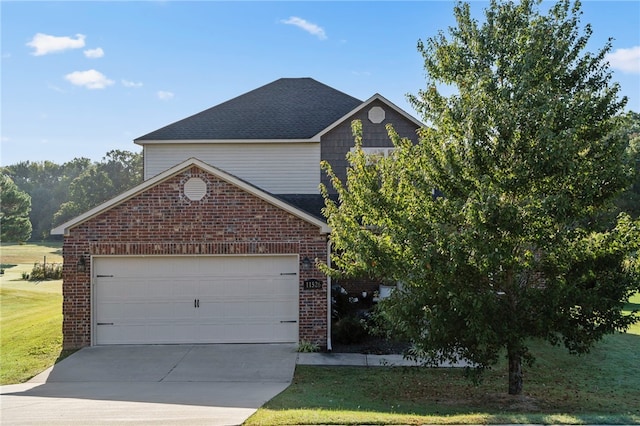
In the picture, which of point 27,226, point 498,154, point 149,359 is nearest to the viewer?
point 498,154

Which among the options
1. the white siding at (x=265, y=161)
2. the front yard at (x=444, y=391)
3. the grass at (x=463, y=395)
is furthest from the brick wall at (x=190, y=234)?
the white siding at (x=265, y=161)

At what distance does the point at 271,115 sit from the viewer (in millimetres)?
20000

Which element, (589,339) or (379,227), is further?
(379,227)

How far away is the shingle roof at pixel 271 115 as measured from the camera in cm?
1873

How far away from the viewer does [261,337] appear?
44.9 feet

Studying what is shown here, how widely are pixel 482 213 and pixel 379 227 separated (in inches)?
86.9

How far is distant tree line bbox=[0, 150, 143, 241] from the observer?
7438 cm

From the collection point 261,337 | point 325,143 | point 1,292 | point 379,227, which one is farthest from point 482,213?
point 1,292

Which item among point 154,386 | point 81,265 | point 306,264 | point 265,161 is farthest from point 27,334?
point 265,161

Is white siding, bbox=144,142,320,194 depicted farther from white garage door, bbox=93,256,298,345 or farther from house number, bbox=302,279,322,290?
house number, bbox=302,279,322,290

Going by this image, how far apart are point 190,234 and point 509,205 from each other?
Result: 7719 mm

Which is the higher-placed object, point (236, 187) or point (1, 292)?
point (236, 187)

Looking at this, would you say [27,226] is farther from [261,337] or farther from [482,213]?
[482,213]

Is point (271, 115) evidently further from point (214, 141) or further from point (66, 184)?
point (66, 184)
